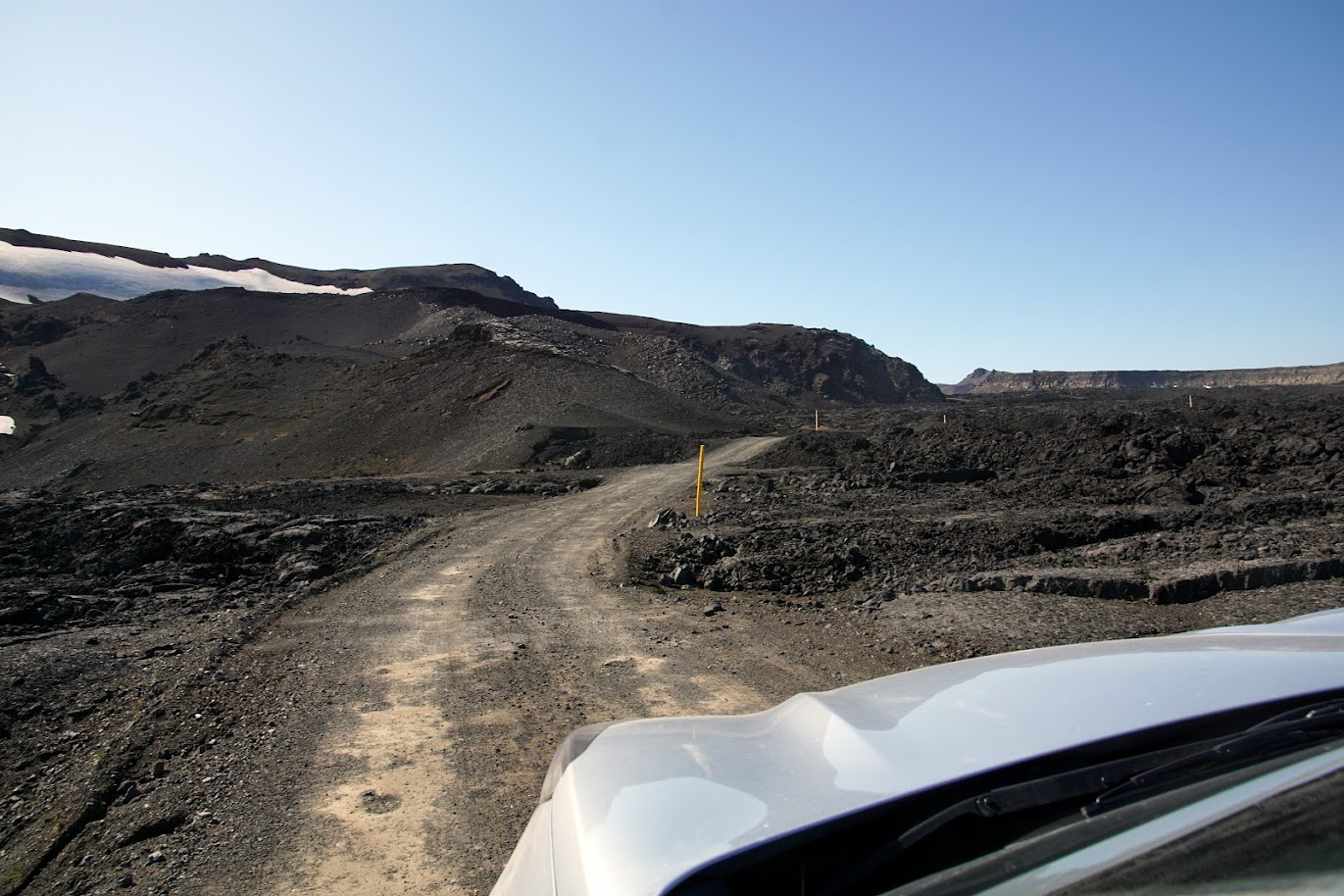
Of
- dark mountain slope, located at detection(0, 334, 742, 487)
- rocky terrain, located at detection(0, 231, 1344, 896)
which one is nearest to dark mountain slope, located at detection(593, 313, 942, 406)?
dark mountain slope, located at detection(0, 334, 742, 487)

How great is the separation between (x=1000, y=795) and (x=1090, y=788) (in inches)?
7.7

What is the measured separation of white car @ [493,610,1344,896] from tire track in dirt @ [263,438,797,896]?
75.3 inches

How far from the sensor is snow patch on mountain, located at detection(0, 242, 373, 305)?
73250mm

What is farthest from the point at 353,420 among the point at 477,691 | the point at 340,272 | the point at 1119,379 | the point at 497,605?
the point at 1119,379

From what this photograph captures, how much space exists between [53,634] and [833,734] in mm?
8974

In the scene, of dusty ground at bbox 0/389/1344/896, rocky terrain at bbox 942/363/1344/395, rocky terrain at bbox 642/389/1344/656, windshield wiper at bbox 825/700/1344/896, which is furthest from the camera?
rocky terrain at bbox 942/363/1344/395

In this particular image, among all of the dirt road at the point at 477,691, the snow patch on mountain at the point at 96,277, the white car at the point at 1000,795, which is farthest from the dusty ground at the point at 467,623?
the snow patch on mountain at the point at 96,277

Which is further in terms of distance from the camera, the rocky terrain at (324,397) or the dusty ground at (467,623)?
the rocky terrain at (324,397)

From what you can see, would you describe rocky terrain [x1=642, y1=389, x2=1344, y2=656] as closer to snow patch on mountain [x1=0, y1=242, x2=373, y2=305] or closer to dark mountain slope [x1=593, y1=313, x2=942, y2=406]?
dark mountain slope [x1=593, y1=313, x2=942, y2=406]

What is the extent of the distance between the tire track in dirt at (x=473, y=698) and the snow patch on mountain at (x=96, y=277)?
7358cm

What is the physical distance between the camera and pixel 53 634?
27.3 feet

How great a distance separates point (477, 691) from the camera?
6.16m

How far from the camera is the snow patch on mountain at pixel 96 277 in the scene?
7325 cm

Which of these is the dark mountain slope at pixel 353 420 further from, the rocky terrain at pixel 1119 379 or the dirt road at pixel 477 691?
the rocky terrain at pixel 1119 379
